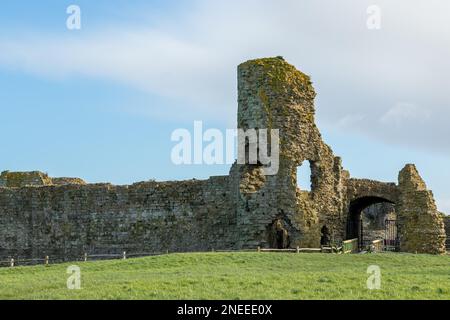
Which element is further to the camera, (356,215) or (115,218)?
(356,215)

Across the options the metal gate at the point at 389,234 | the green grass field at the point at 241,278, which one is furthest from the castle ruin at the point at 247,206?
the metal gate at the point at 389,234

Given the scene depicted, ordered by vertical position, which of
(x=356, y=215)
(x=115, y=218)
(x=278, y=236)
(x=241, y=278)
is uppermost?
(x=356, y=215)

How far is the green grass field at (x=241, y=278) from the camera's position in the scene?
19.5 metres

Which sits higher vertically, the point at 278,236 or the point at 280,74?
the point at 280,74

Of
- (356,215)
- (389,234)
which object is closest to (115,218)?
(356,215)

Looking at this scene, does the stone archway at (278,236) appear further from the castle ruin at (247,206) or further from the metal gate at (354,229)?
the metal gate at (354,229)

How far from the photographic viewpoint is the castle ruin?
33094mm

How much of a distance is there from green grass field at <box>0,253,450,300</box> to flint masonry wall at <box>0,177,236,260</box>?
6.08 meters

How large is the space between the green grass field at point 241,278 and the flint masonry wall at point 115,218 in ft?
20.0

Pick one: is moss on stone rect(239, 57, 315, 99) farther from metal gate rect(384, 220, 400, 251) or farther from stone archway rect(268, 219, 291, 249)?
metal gate rect(384, 220, 400, 251)

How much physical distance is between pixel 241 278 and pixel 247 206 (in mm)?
11163

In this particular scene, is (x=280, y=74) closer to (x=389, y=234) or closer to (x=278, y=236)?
(x=278, y=236)

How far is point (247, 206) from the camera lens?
3309 centimetres
